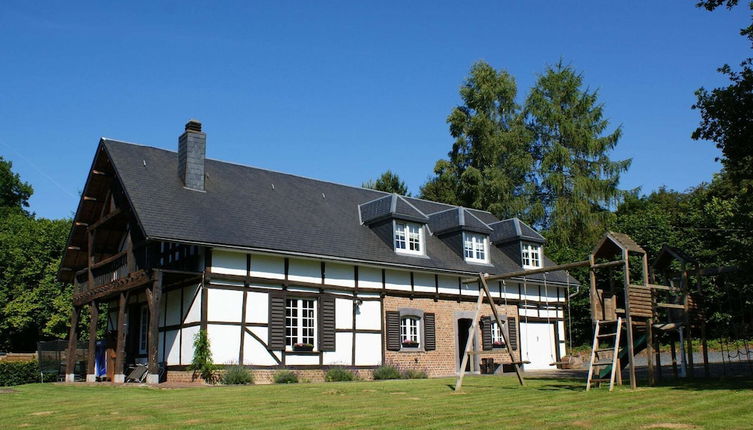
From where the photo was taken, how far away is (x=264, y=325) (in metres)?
20.1

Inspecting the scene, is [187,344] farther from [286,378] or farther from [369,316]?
[369,316]

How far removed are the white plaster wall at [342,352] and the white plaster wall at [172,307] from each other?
4.51m

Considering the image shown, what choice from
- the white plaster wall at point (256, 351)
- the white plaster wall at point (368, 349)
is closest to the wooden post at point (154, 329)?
the white plaster wall at point (256, 351)

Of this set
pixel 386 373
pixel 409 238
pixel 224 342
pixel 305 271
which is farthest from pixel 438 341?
pixel 224 342

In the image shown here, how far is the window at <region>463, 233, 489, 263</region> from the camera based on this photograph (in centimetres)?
2689

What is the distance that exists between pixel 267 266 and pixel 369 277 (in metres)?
3.80

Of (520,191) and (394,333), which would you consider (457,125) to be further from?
(394,333)

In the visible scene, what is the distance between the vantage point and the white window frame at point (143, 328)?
75.2 ft

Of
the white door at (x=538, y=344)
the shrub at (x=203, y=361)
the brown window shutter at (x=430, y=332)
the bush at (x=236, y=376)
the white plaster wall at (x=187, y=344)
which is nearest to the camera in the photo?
the bush at (x=236, y=376)

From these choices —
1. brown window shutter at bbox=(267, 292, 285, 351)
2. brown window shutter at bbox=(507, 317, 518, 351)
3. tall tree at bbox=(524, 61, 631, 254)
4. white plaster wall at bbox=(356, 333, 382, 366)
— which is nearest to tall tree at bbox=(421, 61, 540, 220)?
tall tree at bbox=(524, 61, 631, 254)

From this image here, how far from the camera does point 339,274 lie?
22.2 meters

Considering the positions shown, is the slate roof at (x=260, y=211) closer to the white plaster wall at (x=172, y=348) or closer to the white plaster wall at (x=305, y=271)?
the white plaster wall at (x=305, y=271)

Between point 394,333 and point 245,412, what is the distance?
12.8 metres

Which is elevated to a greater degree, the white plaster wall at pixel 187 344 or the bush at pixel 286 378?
the white plaster wall at pixel 187 344
